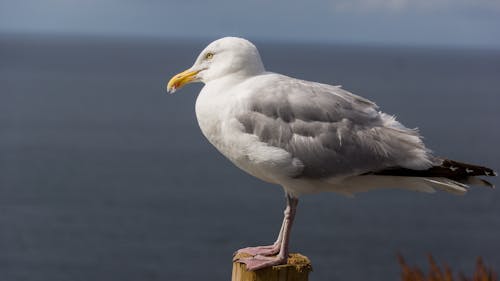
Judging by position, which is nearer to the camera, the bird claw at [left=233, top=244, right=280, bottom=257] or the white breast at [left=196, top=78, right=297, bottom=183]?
the white breast at [left=196, top=78, right=297, bottom=183]

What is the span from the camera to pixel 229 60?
7.43m

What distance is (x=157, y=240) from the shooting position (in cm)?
7719

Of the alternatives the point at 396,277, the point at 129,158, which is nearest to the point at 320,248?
the point at 396,277

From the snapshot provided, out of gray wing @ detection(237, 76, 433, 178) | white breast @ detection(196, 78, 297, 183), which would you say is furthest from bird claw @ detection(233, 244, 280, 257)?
gray wing @ detection(237, 76, 433, 178)

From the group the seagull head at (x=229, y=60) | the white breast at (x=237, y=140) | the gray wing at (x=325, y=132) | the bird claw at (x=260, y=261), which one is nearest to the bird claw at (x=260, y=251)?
the bird claw at (x=260, y=261)

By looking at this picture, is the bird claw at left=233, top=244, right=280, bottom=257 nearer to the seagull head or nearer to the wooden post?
the wooden post

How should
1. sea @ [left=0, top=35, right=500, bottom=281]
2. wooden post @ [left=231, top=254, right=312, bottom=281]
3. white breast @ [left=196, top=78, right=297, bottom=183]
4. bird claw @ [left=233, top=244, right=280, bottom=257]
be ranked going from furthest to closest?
sea @ [left=0, top=35, right=500, bottom=281] → bird claw @ [left=233, top=244, right=280, bottom=257] → white breast @ [left=196, top=78, right=297, bottom=183] → wooden post @ [left=231, top=254, right=312, bottom=281]

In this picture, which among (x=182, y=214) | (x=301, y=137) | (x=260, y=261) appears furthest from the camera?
(x=182, y=214)

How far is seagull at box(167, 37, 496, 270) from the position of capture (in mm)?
7109

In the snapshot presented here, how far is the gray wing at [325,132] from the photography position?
23.6ft

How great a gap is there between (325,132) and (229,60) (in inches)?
45.1

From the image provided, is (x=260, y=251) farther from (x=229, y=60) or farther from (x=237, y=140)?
(x=229, y=60)

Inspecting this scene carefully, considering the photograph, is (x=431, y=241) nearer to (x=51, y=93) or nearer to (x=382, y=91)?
(x=382, y=91)

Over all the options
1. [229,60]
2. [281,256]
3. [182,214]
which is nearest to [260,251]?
[281,256]
